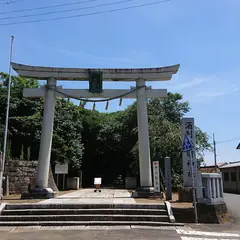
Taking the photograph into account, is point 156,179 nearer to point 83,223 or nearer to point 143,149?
point 143,149

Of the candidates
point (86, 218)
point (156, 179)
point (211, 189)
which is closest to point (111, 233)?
point (86, 218)

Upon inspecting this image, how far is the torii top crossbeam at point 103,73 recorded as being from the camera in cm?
1520

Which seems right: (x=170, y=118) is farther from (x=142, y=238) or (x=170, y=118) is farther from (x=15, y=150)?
(x=142, y=238)

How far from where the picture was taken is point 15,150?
23188mm

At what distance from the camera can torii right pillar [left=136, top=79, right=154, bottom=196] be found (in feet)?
Answer: 47.7

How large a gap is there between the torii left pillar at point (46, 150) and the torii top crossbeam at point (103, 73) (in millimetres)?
485

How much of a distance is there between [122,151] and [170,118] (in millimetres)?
6522

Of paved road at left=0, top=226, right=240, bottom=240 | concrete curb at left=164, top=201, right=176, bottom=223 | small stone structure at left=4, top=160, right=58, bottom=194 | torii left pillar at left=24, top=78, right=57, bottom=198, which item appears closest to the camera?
paved road at left=0, top=226, right=240, bottom=240

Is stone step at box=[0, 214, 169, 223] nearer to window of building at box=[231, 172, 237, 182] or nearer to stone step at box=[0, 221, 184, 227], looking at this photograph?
stone step at box=[0, 221, 184, 227]

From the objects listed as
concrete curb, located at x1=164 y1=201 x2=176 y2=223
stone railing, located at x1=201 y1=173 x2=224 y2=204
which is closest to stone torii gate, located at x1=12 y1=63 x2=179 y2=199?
stone railing, located at x1=201 y1=173 x2=224 y2=204

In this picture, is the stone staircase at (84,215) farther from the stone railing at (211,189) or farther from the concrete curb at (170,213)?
the stone railing at (211,189)

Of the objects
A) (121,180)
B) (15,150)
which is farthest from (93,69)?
(121,180)

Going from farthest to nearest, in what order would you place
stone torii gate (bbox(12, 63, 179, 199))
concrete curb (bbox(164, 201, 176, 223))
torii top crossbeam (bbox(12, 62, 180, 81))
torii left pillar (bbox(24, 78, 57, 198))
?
torii top crossbeam (bbox(12, 62, 180, 81)) < stone torii gate (bbox(12, 63, 179, 199)) < torii left pillar (bbox(24, 78, 57, 198)) < concrete curb (bbox(164, 201, 176, 223))

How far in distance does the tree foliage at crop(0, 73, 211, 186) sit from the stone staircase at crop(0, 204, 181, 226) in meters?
10.9
